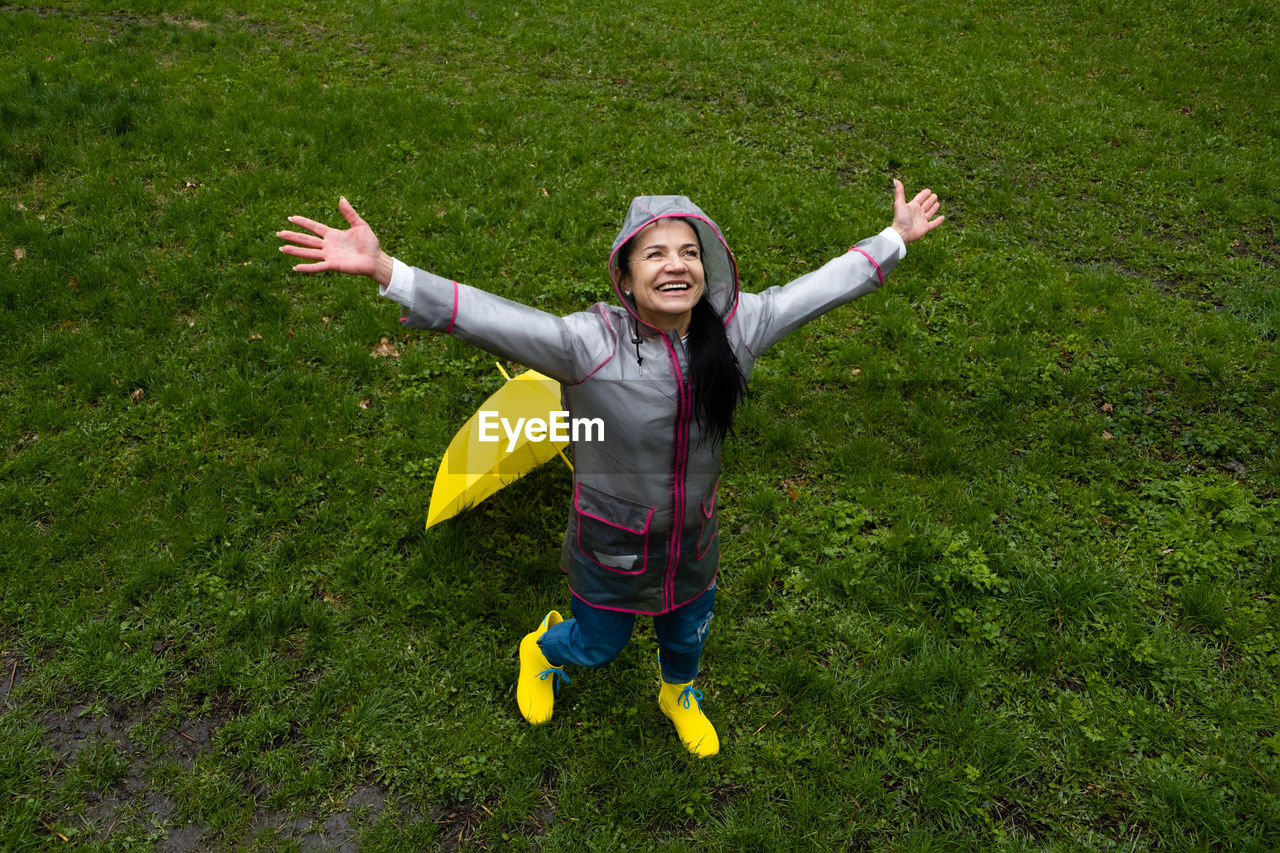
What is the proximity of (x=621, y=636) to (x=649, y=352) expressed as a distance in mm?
1245

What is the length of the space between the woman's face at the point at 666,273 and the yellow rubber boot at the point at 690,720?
1665 millimetres

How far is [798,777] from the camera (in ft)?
11.2

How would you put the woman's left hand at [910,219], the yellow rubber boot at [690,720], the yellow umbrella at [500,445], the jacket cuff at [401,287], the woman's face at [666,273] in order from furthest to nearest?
the yellow umbrella at [500,445] → the yellow rubber boot at [690,720] → the woman's left hand at [910,219] → the woman's face at [666,273] → the jacket cuff at [401,287]

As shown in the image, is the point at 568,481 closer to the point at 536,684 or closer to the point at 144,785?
the point at 536,684

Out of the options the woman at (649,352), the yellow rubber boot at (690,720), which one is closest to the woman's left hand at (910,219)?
the woman at (649,352)

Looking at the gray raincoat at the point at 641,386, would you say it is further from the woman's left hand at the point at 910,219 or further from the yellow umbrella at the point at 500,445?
the yellow umbrella at the point at 500,445

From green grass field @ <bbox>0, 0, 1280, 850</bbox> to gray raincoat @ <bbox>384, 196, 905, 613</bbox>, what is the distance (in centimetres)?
102

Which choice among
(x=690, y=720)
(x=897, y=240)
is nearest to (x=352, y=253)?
(x=897, y=240)

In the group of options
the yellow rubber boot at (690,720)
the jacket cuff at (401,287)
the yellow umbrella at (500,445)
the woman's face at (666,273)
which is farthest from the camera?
the yellow umbrella at (500,445)

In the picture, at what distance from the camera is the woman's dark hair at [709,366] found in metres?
2.67

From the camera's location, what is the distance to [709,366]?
2.67m

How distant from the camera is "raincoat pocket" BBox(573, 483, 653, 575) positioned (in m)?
2.77

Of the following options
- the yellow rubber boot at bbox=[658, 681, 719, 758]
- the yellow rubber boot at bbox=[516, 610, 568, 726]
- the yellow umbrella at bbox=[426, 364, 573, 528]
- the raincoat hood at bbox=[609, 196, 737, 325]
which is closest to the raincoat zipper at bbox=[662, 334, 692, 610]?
the raincoat hood at bbox=[609, 196, 737, 325]

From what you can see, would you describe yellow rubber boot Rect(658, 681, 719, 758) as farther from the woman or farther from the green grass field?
the woman
